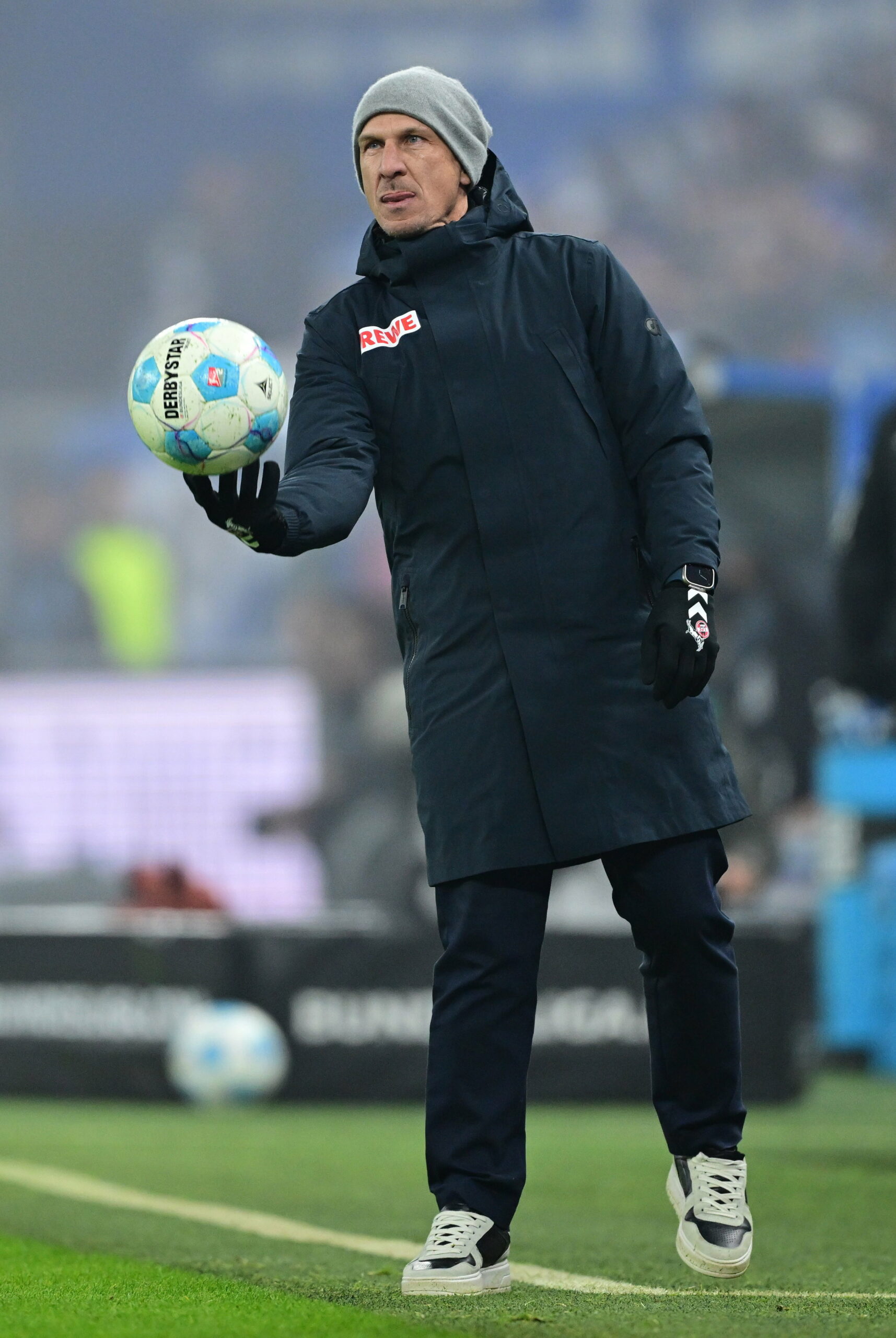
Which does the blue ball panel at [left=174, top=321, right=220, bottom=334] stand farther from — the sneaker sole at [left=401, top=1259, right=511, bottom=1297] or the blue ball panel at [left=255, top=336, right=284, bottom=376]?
the sneaker sole at [left=401, top=1259, right=511, bottom=1297]

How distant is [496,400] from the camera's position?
3.57 meters

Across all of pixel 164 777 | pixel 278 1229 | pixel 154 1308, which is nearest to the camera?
pixel 154 1308

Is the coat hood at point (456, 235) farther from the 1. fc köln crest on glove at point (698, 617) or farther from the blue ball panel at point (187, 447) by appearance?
the 1. fc köln crest on glove at point (698, 617)

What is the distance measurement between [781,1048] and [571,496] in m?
5.45

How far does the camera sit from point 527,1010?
354cm

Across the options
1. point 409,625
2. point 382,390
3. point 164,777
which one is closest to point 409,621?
point 409,625

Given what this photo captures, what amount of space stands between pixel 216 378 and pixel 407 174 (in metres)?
0.50

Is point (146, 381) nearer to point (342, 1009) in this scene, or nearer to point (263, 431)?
point (263, 431)

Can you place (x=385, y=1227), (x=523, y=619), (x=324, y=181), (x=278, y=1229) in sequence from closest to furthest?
(x=523, y=619), (x=278, y=1229), (x=385, y=1227), (x=324, y=181)

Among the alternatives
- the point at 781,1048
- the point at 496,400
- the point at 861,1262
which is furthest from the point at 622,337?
the point at 781,1048

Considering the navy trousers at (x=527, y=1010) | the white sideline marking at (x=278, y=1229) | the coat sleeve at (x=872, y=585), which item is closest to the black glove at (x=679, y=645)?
the navy trousers at (x=527, y=1010)

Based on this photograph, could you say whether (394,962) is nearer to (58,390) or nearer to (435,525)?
(435,525)

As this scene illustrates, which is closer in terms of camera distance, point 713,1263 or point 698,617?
point 698,617

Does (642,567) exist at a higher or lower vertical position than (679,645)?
higher
